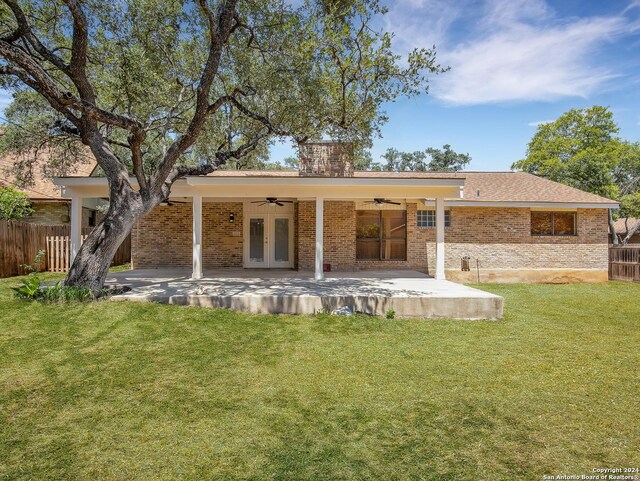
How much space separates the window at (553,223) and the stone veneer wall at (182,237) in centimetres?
1073

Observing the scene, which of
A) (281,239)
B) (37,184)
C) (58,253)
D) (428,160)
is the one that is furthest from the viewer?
(428,160)

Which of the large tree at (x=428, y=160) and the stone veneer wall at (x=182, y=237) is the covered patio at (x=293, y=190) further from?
the large tree at (x=428, y=160)

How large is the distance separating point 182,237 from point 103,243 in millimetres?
5545

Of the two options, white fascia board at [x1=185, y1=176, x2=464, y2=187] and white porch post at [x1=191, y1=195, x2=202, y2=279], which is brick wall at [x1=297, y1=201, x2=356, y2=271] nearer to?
white fascia board at [x1=185, y1=176, x2=464, y2=187]

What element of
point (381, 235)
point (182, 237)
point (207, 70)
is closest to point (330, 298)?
point (207, 70)

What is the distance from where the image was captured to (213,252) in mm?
13359

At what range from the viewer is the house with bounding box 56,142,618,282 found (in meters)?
13.1

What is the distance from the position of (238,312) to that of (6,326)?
3600 millimetres

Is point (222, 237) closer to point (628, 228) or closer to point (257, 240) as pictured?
point (257, 240)

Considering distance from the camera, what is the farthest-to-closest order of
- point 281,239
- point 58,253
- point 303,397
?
point 281,239 → point 58,253 → point 303,397

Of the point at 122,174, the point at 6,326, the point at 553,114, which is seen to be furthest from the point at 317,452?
the point at 553,114

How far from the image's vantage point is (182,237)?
13.2m

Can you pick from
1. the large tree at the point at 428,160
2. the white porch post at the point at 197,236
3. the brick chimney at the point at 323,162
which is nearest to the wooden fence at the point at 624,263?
the brick chimney at the point at 323,162

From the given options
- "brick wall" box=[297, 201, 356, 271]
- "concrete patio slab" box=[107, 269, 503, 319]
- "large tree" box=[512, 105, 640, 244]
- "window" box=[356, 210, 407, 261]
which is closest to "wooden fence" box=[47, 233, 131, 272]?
"concrete patio slab" box=[107, 269, 503, 319]
